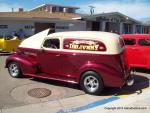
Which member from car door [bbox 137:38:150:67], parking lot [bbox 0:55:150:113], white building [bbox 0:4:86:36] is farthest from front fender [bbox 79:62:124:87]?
white building [bbox 0:4:86:36]

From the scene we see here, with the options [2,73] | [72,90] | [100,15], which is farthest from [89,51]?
[100,15]

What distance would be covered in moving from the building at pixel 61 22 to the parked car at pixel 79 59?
780 cm

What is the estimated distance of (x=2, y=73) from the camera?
10.5m

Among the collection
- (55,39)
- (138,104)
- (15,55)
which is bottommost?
(138,104)

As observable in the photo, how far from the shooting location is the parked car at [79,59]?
7.65m

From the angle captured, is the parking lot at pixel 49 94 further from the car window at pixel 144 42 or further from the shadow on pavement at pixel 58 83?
the car window at pixel 144 42

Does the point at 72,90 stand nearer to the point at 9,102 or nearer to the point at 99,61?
the point at 99,61

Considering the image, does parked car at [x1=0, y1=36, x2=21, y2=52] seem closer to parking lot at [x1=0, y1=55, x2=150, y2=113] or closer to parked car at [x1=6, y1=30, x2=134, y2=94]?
parking lot at [x1=0, y1=55, x2=150, y2=113]

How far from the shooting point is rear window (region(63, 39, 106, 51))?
781cm

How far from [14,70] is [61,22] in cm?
1751

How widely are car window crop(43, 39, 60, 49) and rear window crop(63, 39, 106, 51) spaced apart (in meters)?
0.33

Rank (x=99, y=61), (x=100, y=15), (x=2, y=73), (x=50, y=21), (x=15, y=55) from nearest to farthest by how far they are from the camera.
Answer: (x=99, y=61), (x=15, y=55), (x=2, y=73), (x=50, y=21), (x=100, y=15)

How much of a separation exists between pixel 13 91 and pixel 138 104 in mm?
3757

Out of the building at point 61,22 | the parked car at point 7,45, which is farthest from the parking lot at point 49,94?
the building at point 61,22
